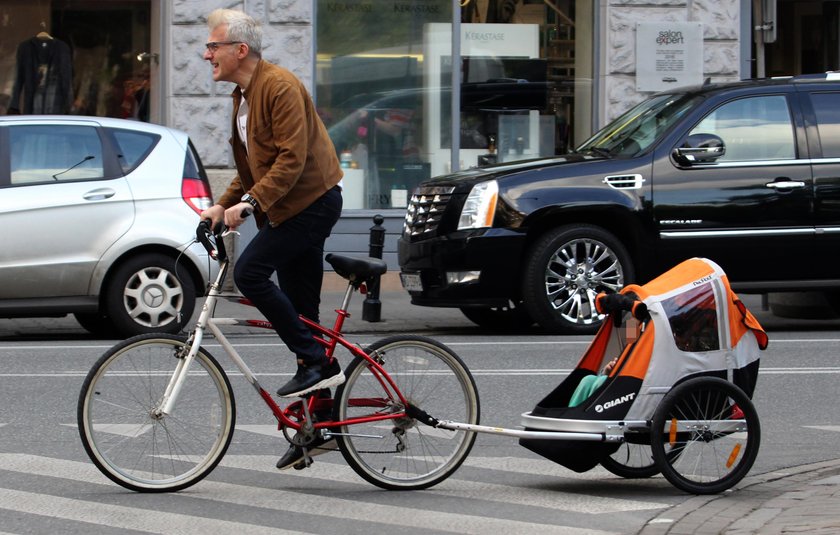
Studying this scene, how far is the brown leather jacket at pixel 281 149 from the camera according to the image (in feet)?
20.2

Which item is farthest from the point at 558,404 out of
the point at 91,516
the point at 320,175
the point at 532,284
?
the point at 532,284

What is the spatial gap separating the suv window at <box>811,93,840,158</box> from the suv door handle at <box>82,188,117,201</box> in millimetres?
5292

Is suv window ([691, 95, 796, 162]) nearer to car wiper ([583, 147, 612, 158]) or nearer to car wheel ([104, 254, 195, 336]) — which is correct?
car wiper ([583, 147, 612, 158])

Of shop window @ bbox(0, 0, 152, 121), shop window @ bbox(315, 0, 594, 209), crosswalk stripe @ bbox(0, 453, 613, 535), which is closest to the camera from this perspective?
crosswalk stripe @ bbox(0, 453, 613, 535)

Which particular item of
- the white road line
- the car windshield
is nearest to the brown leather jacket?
the white road line

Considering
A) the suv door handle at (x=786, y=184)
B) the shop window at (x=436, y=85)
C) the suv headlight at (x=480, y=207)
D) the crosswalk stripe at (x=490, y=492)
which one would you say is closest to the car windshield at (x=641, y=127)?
the suv door handle at (x=786, y=184)

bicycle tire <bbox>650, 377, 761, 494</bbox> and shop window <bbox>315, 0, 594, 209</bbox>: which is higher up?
shop window <bbox>315, 0, 594, 209</bbox>

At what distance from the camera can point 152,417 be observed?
20.4 ft

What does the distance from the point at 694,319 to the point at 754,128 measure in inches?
238

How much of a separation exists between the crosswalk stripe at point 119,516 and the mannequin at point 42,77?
11.2 meters

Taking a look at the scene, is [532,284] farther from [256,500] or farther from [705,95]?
[256,500]

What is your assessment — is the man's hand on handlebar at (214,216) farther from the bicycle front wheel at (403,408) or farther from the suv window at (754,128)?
the suv window at (754,128)

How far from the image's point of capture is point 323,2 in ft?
55.2

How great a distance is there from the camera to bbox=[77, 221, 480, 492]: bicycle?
6141 millimetres
